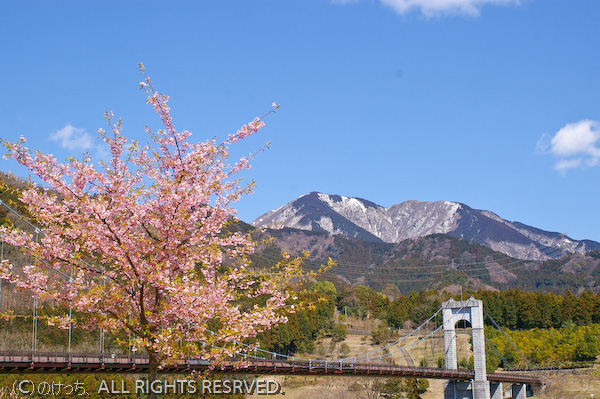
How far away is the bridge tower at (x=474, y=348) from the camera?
56.0m

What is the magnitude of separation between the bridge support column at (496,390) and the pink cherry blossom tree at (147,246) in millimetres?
52079

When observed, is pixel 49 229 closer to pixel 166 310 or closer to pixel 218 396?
pixel 166 310

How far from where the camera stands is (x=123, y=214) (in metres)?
11.0

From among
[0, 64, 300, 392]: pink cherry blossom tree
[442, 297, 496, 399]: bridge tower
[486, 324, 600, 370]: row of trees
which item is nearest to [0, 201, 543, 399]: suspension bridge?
[442, 297, 496, 399]: bridge tower

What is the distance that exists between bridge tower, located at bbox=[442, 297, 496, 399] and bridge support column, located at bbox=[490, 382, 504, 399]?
8.17ft

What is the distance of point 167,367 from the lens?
108ft

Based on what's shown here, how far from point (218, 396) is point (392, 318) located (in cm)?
4995

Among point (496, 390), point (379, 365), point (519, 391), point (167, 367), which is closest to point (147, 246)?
point (167, 367)

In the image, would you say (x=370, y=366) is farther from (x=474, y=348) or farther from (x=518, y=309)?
(x=518, y=309)

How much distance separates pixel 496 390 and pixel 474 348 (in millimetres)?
4558

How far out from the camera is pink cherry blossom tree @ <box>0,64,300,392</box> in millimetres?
10641

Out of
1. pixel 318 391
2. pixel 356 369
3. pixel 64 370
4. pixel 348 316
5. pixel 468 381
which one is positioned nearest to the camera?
pixel 64 370

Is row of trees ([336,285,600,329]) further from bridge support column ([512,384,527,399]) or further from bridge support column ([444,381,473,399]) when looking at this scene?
bridge support column ([444,381,473,399])

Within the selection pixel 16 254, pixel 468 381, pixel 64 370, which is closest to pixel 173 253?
pixel 64 370
